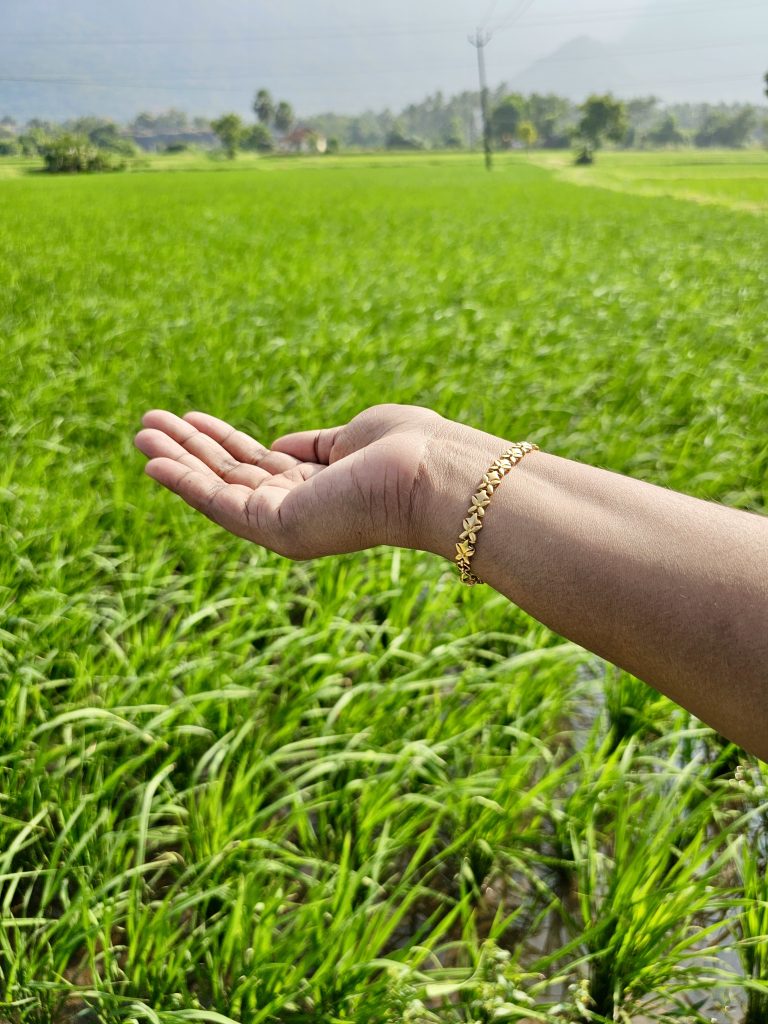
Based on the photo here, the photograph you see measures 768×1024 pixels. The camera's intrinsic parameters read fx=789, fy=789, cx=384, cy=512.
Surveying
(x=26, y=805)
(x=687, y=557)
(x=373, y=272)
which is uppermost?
(x=373, y=272)

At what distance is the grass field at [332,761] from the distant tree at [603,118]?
126 meters

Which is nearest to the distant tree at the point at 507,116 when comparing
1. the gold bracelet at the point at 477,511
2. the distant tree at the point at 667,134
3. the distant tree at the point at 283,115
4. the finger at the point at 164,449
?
the distant tree at the point at 667,134

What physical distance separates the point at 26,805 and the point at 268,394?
10.8ft

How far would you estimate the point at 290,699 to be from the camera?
2457 mm

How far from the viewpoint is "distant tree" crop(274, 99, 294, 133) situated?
166 m

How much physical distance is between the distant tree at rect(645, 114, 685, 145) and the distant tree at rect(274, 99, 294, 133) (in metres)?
78.1

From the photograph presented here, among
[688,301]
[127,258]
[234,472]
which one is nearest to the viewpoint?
[234,472]

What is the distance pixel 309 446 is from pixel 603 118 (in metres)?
135

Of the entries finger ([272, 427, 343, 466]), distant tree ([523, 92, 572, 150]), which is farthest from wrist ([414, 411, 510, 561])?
distant tree ([523, 92, 572, 150])

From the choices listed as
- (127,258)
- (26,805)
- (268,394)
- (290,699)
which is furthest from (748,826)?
(127,258)

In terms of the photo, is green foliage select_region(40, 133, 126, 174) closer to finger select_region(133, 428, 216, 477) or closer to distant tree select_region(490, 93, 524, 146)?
finger select_region(133, 428, 216, 477)

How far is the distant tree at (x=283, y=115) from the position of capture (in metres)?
166

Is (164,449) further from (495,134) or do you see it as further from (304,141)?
(495,134)

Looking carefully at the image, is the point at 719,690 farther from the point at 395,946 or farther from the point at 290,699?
the point at 290,699
